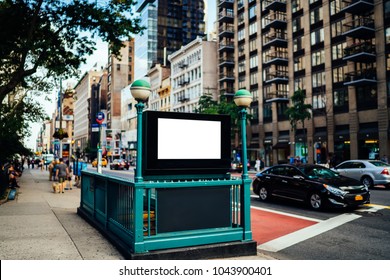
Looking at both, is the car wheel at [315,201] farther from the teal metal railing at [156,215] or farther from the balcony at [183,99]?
the balcony at [183,99]

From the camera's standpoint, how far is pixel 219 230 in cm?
576

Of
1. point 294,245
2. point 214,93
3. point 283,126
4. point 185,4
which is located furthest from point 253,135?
point 185,4

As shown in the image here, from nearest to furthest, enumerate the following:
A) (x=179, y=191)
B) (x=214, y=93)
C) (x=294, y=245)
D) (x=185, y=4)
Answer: (x=179, y=191) < (x=294, y=245) < (x=214, y=93) < (x=185, y=4)

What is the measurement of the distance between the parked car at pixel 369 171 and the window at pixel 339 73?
25.8 metres

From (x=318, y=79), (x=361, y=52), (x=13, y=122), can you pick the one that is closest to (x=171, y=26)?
(x=318, y=79)

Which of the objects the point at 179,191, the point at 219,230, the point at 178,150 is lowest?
the point at 219,230

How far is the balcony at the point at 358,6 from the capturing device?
37463 millimetres

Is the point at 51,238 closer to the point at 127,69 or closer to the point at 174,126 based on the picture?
the point at 174,126

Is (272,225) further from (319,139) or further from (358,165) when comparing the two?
(319,139)

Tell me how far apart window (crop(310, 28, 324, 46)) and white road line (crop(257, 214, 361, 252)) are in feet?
128

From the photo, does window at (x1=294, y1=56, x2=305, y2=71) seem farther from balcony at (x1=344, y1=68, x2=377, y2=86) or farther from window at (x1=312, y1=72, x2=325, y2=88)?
balcony at (x1=344, y1=68, x2=377, y2=86)

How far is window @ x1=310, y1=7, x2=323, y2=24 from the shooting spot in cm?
4425

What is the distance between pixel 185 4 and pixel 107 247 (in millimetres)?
116635

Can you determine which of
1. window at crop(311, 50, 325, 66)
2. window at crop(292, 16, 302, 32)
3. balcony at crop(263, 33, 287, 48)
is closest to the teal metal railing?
window at crop(311, 50, 325, 66)
